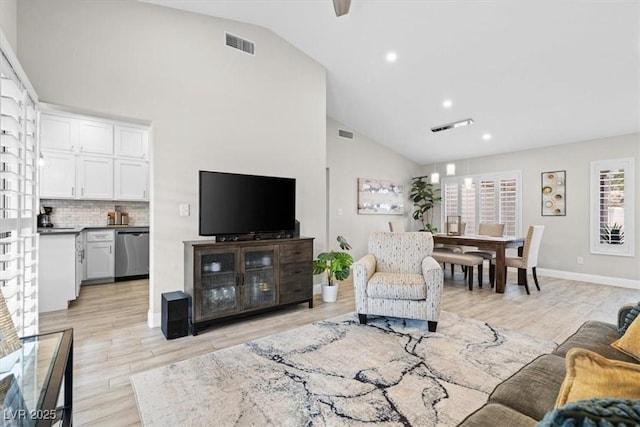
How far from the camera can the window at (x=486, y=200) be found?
610 centimetres

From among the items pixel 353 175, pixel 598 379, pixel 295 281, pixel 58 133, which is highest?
pixel 58 133

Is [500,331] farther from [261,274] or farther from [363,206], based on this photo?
[363,206]

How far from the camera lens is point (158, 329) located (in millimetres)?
2998

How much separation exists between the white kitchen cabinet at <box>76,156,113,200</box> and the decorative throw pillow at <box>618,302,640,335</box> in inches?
248

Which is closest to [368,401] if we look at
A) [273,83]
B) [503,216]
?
[273,83]

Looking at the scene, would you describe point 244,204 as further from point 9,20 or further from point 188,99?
point 9,20

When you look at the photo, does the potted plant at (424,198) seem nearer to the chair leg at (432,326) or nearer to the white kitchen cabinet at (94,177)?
the chair leg at (432,326)

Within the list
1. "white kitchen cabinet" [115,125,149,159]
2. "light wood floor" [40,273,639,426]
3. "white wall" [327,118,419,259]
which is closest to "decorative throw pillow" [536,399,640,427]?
"light wood floor" [40,273,639,426]

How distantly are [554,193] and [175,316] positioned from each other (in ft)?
21.5

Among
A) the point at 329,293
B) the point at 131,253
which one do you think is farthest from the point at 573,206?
the point at 131,253

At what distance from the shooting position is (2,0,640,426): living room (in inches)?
108

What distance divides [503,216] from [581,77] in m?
3.21

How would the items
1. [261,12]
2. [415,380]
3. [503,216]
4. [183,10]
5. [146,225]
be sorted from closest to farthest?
[415,380]
[183,10]
[261,12]
[146,225]
[503,216]

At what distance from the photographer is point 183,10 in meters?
3.28
